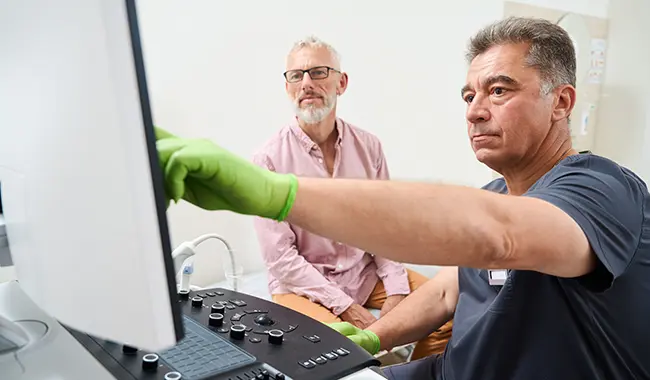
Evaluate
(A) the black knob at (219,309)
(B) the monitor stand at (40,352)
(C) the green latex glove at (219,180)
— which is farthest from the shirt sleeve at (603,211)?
(B) the monitor stand at (40,352)

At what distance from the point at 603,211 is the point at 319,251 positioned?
1.32 metres

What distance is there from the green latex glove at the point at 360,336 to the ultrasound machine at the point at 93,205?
0.37 m

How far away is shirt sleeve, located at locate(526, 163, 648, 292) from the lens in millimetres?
821

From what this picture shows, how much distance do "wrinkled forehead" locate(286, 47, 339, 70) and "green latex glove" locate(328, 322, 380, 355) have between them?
1296 millimetres

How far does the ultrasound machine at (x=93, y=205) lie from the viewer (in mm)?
423

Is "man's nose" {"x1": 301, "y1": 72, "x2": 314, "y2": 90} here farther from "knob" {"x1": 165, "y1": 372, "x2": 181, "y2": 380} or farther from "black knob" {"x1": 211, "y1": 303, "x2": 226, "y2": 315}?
"knob" {"x1": 165, "y1": 372, "x2": 181, "y2": 380}

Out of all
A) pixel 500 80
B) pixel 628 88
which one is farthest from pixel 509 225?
pixel 628 88

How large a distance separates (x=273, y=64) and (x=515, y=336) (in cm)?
163

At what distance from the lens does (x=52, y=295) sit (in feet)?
1.96

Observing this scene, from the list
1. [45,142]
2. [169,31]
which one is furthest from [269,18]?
[45,142]

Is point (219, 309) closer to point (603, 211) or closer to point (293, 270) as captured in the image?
point (603, 211)

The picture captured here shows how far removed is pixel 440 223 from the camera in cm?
68

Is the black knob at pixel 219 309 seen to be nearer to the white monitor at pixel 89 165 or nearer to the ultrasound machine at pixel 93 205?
the ultrasound machine at pixel 93 205

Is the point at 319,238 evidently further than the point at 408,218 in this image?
Yes
